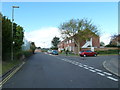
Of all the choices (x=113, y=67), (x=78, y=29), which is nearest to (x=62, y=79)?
(x=113, y=67)

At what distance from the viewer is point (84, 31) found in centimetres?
4303

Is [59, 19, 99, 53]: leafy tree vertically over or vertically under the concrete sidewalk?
over

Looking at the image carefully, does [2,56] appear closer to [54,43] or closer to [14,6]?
[14,6]

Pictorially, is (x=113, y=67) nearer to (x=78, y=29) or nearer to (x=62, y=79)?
(x=62, y=79)

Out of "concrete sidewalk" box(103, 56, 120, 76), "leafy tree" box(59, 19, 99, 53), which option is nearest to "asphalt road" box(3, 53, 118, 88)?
"concrete sidewalk" box(103, 56, 120, 76)

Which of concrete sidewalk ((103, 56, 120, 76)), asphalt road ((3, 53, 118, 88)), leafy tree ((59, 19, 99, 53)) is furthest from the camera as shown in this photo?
leafy tree ((59, 19, 99, 53))

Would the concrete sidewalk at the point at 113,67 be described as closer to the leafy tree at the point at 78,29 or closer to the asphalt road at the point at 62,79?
the asphalt road at the point at 62,79

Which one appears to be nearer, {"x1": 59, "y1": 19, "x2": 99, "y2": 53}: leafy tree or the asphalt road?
the asphalt road

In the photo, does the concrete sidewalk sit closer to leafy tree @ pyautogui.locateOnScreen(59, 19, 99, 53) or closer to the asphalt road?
the asphalt road

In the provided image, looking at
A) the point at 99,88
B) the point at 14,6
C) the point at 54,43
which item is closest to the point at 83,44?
the point at 14,6

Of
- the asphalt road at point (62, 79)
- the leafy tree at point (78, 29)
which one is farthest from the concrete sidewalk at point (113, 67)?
the leafy tree at point (78, 29)

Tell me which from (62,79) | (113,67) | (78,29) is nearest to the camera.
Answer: (62,79)

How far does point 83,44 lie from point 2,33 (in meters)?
43.7

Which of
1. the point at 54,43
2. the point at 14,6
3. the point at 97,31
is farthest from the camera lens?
the point at 54,43
